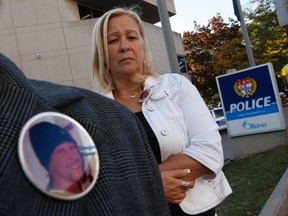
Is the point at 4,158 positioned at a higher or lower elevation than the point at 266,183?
higher

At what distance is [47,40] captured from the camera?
18250 millimetres

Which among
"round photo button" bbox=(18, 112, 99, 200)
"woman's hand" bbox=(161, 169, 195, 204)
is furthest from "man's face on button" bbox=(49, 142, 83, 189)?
"woman's hand" bbox=(161, 169, 195, 204)

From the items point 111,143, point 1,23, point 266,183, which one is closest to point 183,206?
point 111,143

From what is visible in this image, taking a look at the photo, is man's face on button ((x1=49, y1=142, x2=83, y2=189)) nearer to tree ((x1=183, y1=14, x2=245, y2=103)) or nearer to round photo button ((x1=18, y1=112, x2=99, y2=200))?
round photo button ((x1=18, y1=112, x2=99, y2=200))

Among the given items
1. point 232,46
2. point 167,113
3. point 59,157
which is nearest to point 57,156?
point 59,157

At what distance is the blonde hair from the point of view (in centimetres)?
209

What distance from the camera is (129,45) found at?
6.85ft

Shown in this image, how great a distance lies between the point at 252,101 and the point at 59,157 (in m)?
9.04

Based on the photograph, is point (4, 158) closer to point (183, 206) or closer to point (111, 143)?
point (111, 143)

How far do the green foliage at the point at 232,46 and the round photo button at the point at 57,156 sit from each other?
3125 cm

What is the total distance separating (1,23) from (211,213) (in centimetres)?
1761

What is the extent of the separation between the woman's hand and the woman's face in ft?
2.19

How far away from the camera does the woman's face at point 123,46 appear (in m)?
2.08

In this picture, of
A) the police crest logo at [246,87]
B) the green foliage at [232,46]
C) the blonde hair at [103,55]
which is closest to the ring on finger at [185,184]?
the blonde hair at [103,55]
